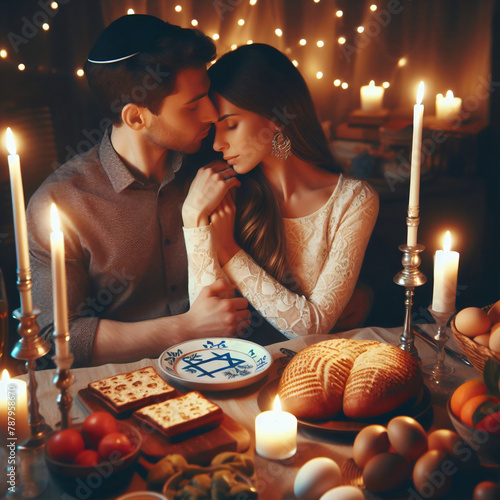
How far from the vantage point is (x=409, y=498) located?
965 millimetres

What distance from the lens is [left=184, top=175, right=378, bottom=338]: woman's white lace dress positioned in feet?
5.67

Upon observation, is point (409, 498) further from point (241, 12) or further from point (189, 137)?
point (241, 12)

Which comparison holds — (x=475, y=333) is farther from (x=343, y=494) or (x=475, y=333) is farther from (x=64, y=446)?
(x=64, y=446)

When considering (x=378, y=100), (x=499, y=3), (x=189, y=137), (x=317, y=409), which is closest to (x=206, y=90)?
(x=189, y=137)

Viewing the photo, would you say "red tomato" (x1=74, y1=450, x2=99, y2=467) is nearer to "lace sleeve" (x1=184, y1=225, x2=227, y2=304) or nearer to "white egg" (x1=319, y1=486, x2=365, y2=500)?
"white egg" (x1=319, y1=486, x2=365, y2=500)

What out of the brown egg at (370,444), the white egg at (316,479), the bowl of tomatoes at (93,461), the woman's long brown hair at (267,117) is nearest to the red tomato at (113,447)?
the bowl of tomatoes at (93,461)

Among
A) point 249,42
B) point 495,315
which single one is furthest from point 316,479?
point 249,42

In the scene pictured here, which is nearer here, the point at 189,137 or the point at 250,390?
the point at 250,390

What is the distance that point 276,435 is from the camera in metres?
1.04

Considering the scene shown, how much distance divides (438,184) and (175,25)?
1.07 metres

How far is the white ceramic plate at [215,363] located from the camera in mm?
1324

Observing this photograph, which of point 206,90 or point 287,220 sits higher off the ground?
point 206,90

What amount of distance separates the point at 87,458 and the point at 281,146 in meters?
1.15

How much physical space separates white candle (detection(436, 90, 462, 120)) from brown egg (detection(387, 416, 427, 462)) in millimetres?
1306
